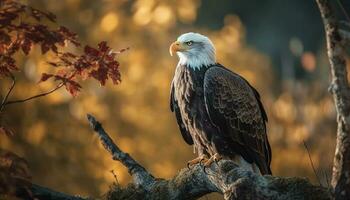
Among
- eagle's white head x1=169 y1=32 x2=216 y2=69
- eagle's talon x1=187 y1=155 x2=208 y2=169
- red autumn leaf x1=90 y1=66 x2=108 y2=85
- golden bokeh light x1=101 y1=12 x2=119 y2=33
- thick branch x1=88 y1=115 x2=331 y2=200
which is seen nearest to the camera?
thick branch x1=88 y1=115 x2=331 y2=200

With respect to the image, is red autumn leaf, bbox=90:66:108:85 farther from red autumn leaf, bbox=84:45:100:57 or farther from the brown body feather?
the brown body feather

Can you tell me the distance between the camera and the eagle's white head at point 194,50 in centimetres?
945

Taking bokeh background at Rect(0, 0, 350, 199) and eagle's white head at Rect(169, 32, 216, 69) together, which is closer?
eagle's white head at Rect(169, 32, 216, 69)

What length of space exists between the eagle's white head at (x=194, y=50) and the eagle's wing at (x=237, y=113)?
0.96 feet

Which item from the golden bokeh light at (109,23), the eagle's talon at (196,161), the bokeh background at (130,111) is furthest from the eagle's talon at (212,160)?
the golden bokeh light at (109,23)

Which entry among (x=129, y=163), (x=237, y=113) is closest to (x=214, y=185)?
(x=129, y=163)

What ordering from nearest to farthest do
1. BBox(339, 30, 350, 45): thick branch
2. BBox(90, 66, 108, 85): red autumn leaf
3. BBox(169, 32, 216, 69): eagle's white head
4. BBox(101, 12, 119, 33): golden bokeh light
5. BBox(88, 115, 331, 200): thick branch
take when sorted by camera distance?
BBox(339, 30, 350, 45): thick branch
BBox(88, 115, 331, 200): thick branch
BBox(90, 66, 108, 85): red autumn leaf
BBox(169, 32, 216, 69): eagle's white head
BBox(101, 12, 119, 33): golden bokeh light

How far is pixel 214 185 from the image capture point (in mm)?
6996

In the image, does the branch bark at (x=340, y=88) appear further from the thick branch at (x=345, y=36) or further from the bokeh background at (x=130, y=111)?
the bokeh background at (x=130, y=111)

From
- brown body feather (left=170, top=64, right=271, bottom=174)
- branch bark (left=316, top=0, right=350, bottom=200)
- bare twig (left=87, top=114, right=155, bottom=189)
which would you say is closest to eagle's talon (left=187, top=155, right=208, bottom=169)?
brown body feather (left=170, top=64, right=271, bottom=174)

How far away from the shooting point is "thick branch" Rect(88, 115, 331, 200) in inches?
245

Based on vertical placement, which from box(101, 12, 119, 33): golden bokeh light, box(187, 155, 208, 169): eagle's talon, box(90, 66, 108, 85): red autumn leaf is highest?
box(101, 12, 119, 33): golden bokeh light

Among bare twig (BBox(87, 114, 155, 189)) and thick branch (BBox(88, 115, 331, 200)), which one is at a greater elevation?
bare twig (BBox(87, 114, 155, 189))

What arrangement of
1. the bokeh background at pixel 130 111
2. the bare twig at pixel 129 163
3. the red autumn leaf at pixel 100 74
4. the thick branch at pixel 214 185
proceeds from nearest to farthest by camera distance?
the thick branch at pixel 214 185 < the red autumn leaf at pixel 100 74 < the bare twig at pixel 129 163 < the bokeh background at pixel 130 111
